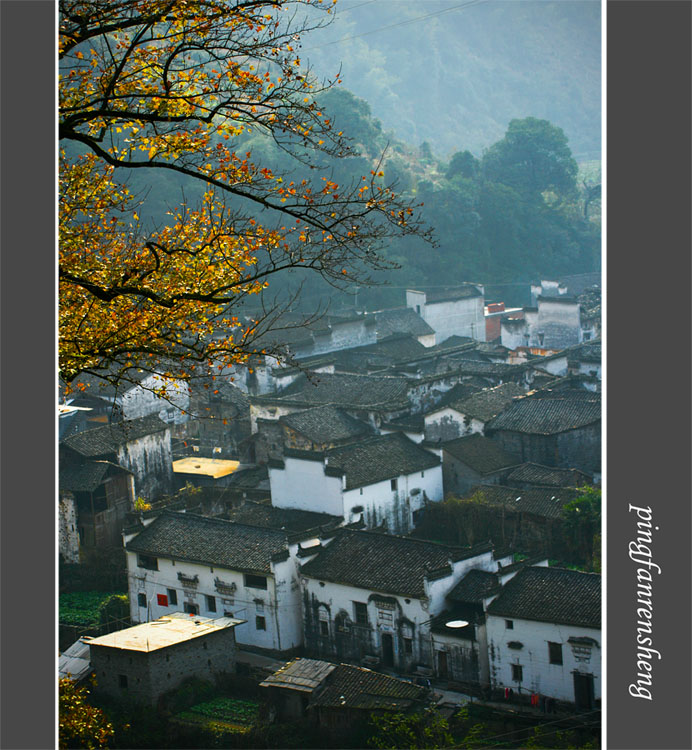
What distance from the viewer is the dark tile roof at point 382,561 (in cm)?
1305

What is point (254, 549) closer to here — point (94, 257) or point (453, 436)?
point (453, 436)

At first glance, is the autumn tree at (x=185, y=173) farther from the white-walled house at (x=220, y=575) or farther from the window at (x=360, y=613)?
the white-walled house at (x=220, y=575)

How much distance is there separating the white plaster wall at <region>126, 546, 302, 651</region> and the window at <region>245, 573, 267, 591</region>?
5 cm

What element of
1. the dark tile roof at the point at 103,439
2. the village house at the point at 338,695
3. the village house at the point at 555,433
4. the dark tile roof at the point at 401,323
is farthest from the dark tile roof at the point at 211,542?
the dark tile roof at the point at 401,323

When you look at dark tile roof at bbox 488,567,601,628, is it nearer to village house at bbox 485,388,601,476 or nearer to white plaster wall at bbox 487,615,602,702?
white plaster wall at bbox 487,615,602,702

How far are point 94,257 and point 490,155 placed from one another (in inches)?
1527

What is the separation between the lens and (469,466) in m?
18.0

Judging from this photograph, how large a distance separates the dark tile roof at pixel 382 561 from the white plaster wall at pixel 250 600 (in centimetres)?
39

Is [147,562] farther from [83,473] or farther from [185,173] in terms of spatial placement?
[185,173]

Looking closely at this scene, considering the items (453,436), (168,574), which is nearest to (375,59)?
(453,436)

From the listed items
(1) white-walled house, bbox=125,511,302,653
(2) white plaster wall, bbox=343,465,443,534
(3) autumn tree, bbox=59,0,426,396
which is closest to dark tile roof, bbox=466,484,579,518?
(2) white plaster wall, bbox=343,465,443,534

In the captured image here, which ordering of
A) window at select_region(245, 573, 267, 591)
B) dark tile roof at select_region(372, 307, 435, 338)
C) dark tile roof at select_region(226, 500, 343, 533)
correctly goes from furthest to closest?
dark tile roof at select_region(372, 307, 435, 338), dark tile roof at select_region(226, 500, 343, 533), window at select_region(245, 573, 267, 591)

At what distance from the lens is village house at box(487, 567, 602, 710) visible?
37.3 ft

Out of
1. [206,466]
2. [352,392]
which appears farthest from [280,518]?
[352,392]
